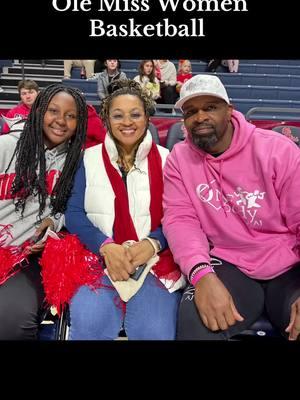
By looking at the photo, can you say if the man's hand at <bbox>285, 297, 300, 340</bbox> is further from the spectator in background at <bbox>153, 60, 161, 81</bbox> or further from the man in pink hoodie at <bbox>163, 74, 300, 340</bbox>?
the spectator in background at <bbox>153, 60, 161, 81</bbox>

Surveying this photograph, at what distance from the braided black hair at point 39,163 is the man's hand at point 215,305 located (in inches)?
27.1

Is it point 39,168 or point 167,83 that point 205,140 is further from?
point 167,83

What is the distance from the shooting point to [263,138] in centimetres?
170

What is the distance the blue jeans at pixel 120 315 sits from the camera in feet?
5.08

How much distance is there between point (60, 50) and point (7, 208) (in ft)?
2.60

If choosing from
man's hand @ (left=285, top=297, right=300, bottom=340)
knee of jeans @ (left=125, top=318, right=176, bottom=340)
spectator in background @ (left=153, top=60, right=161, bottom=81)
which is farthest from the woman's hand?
spectator in background @ (left=153, top=60, right=161, bottom=81)

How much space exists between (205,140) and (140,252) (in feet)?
1.60

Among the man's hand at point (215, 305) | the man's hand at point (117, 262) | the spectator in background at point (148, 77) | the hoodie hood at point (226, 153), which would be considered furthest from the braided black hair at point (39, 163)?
the spectator in background at point (148, 77)

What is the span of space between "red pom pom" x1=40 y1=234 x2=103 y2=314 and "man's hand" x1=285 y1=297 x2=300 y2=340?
0.68 m

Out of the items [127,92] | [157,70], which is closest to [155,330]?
[127,92]

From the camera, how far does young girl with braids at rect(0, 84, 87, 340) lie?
180cm

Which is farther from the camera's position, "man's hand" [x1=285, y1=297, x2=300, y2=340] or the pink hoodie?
the pink hoodie

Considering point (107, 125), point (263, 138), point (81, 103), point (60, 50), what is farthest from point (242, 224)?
point (60, 50)

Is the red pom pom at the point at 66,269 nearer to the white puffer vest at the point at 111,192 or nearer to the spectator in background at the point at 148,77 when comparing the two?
the white puffer vest at the point at 111,192
